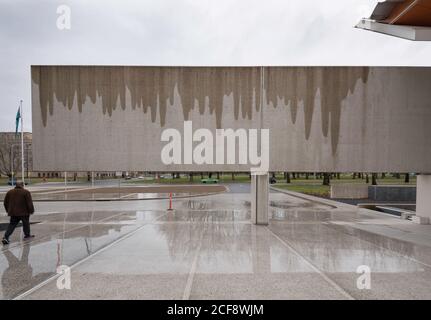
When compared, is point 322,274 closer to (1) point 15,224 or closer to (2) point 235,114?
(2) point 235,114

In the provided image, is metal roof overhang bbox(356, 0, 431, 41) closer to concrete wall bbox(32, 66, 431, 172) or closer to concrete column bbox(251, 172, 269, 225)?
concrete wall bbox(32, 66, 431, 172)

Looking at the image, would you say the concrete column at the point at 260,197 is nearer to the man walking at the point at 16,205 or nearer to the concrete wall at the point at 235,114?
the concrete wall at the point at 235,114

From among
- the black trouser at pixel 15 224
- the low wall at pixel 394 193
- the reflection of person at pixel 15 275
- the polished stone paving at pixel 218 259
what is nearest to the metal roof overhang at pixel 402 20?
the polished stone paving at pixel 218 259

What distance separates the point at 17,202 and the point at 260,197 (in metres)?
9.37

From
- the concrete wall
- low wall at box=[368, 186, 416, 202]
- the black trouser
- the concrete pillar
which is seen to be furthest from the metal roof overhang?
the black trouser

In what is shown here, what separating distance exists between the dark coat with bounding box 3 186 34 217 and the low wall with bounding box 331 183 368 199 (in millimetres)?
22430

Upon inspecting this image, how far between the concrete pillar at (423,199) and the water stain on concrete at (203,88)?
5.16m

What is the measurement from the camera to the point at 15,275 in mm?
5719

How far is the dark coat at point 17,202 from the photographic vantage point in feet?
27.3

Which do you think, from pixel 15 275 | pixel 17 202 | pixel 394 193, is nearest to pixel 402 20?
pixel 15 275

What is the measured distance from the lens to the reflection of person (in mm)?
5047
